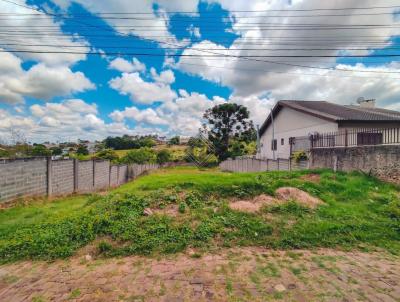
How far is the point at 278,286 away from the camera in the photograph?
2.78 metres

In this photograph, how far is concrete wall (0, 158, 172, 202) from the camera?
264 inches

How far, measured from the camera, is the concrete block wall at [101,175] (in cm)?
1182

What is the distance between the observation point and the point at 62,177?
29.5 feet

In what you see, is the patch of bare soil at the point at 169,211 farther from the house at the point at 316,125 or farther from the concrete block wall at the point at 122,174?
the concrete block wall at the point at 122,174

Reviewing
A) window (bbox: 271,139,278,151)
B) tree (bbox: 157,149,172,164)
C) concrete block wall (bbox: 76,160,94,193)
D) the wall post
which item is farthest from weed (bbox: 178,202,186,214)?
tree (bbox: 157,149,172,164)

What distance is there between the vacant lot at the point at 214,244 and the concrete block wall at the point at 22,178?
2.66 ft

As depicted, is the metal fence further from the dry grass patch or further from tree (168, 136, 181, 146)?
tree (168, 136, 181, 146)

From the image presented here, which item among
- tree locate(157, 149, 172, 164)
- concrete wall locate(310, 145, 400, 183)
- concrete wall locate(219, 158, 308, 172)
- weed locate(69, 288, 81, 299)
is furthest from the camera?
tree locate(157, 149, 172, 164)

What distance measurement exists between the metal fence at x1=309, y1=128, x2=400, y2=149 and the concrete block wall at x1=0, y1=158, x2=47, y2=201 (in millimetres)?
11845

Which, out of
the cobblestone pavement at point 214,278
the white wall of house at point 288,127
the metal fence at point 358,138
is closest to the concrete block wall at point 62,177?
the cobblestone pavement at point 214,278

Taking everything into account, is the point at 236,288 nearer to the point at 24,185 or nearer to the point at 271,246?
the point at 271,246

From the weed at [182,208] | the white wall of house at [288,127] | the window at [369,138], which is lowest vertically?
the weed at [182,208]

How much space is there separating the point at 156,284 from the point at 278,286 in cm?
150

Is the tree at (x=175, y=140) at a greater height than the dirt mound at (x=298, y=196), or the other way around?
the tree at (x=175, y=140)
